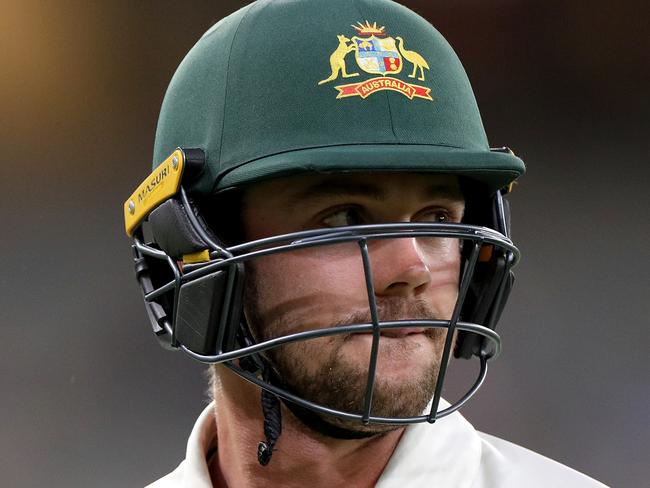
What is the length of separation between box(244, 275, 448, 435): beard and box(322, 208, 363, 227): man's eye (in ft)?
0.29

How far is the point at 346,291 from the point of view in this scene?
83 centimetres

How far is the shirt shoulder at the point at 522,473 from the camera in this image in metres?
0.96

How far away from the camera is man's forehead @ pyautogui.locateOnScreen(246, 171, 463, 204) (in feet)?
2.76

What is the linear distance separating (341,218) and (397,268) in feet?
0.26

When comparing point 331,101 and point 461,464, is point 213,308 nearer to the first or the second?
point 331,101

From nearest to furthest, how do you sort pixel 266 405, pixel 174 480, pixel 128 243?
pixel 266 405
pixel 174 480
pixel 128 243

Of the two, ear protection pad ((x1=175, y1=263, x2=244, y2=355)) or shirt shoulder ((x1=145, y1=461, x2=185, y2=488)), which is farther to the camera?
shirt shoulder ((x1=145, y1=461, x2=185, y2=488))

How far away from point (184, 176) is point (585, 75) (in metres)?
1.46

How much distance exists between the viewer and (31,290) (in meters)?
1.84

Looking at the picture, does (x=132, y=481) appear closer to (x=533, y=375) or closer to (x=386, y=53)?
(x=533, y=375)

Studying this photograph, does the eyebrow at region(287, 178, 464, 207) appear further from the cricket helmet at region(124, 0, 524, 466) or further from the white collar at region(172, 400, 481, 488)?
the white collar at region(172, 400, 481, 488)

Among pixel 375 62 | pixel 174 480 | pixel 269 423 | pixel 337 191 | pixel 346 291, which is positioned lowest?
pixel 174 480

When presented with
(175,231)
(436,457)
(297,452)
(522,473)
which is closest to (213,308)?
(175,231)

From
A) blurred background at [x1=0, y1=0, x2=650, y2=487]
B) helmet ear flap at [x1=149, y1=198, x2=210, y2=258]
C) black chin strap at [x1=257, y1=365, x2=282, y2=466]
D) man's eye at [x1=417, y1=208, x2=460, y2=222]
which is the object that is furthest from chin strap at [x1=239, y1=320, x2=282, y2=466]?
blurred background at [x1=0, y1=0, x2=650, y2=487]
